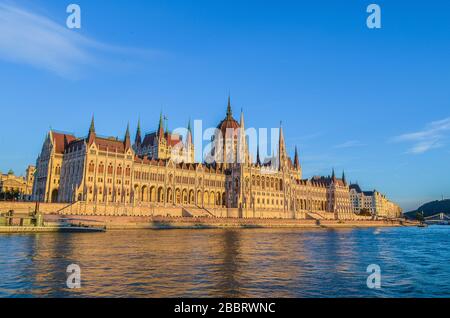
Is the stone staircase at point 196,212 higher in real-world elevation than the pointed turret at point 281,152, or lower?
lower

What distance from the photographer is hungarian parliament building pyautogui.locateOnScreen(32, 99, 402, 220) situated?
3666 inches

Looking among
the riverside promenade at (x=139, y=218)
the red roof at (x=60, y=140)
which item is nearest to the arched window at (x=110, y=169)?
the riverside promenade at (x=139, y=218)

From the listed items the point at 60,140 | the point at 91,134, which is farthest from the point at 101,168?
the point at 60,140

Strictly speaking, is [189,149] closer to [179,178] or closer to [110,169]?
[179,178]

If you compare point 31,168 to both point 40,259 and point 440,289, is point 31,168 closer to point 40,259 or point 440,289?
point 40,259

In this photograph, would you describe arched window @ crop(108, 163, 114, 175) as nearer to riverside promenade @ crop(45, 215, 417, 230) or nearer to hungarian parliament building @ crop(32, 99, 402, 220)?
hungarian parliament building @ crop(32, 99, 402, 220)

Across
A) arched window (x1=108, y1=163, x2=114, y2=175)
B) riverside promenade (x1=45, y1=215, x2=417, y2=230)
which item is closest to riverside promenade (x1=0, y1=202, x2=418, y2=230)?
riverside promenade (x1=45, y1=215, x2=417, y2=230)

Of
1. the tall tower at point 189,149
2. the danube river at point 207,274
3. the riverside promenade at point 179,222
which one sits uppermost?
the tall tower at point 189,149

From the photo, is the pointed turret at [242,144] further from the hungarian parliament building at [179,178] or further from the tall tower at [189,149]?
the tall tower at [189,149]

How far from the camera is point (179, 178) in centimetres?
11362

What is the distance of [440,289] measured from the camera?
22000 millimetres

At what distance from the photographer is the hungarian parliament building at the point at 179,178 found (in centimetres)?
9312

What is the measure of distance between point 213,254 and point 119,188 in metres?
66.3

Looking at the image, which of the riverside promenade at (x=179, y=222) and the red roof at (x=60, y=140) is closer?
the riverside promenade at (x=179, y=222)
